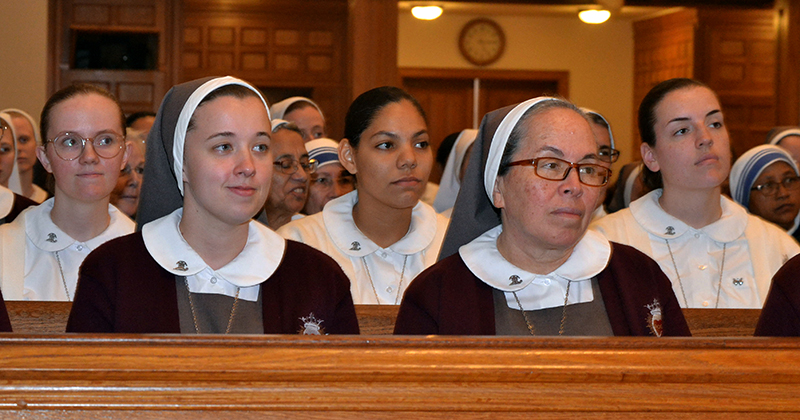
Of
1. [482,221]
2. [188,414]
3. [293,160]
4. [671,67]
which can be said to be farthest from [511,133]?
[671,67]

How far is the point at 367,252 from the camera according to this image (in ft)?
11.6

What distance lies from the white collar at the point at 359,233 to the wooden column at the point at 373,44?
155 inches

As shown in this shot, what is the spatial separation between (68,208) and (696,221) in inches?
99.5

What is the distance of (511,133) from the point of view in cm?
242

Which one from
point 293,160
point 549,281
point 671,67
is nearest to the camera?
point 549,281

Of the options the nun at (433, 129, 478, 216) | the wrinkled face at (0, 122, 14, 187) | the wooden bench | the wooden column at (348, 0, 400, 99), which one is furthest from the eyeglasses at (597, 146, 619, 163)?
the wooden column at (348, 0, 400, 99)

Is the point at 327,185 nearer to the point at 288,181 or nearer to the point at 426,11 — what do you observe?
the point at 288,181

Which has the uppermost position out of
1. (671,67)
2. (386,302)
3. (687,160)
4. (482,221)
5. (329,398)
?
(671,67)

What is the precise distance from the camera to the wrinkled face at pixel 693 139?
3293 mm

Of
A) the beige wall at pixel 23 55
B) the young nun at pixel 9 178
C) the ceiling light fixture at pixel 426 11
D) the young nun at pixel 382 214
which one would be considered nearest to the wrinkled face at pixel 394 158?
the young nun at pixel 382 214

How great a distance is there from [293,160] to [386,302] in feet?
3.36

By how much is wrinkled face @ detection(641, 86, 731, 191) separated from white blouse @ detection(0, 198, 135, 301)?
2279 millimetres

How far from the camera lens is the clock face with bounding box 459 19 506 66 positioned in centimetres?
1203

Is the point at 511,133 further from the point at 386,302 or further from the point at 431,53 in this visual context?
the point at 431,53
